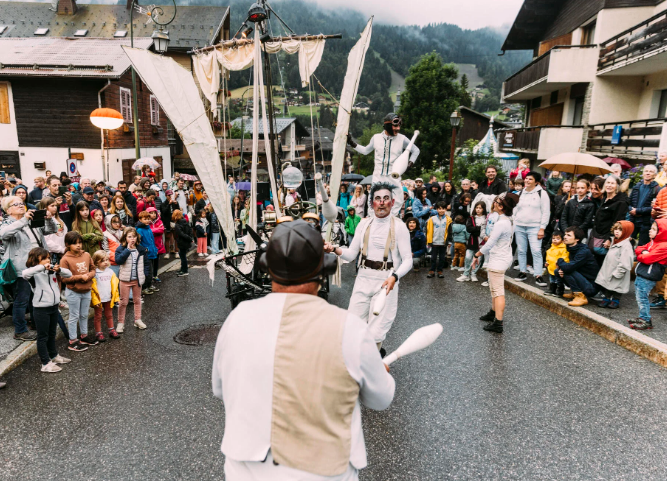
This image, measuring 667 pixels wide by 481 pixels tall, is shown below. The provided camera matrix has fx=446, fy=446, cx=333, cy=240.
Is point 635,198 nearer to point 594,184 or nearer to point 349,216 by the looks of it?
point 594,184

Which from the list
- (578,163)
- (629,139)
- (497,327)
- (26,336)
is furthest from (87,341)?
(629,139)

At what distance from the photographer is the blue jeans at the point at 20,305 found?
579cm

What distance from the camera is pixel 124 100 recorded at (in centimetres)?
2045

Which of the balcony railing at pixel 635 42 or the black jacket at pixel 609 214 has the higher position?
the balcony railing at pixel 635 42

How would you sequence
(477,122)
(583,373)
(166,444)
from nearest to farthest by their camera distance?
(166,444) < (583,373) < (477,122)

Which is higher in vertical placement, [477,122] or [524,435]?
[477,122]

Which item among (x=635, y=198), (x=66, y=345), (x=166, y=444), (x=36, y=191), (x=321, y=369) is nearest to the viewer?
(x=321, y=369)

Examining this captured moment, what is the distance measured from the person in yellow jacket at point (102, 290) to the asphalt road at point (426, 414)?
28cm

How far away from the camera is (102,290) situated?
5926mm

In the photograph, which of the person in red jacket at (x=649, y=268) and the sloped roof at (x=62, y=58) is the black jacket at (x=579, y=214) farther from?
the sloped roof at (x=62, y=58)

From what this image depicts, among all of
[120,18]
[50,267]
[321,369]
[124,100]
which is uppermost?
[120,18]

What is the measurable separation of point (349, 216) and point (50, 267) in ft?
24.1

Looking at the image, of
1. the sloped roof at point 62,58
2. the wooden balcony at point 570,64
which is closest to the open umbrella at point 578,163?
the wooden balcony at point 570,64

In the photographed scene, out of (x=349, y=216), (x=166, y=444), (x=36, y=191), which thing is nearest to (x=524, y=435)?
(x=166, y=444)
